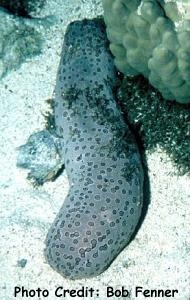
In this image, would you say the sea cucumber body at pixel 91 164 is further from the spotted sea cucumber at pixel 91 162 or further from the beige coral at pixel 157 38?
the beige coral at pixel 157 38

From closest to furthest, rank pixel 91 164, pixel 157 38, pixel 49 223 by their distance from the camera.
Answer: pixel 157 38 → pixel 91 164 → pixel 49 223

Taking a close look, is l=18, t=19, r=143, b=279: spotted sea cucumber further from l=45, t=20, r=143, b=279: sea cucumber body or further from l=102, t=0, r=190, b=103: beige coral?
l=102, t=0, r=190, b=103: beige coral

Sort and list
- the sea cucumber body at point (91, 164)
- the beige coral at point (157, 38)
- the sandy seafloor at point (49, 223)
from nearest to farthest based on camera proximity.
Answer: the beige coral at point (157, 38), the sea cucumber body at point (91, 164), the sandy seafloor at point (49, 223)

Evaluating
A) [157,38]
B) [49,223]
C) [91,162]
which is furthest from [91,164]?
[157,38]

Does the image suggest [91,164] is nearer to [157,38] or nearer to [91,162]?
[91,162]

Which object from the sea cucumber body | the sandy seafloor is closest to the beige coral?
the sea cucumber body

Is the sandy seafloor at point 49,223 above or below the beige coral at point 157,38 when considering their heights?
below

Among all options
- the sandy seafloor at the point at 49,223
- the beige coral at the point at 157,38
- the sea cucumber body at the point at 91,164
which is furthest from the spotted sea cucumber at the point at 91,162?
the beige coral at the point at 157,38
